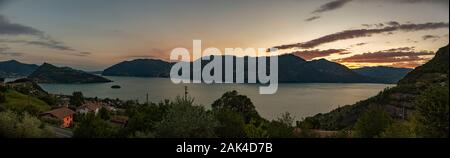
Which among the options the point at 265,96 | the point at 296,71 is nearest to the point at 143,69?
the point at 296,71

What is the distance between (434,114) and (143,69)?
535 feet

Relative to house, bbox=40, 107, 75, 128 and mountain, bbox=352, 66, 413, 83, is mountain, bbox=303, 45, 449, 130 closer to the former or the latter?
house, bbox=40, 107, 75, 128

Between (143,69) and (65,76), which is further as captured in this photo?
(143,69)

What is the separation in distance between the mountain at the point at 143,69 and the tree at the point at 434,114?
13575 cm

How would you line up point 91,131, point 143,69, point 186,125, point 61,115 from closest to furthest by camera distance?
point 186,125 < point 91,131 < point 61,115 < point 143,69

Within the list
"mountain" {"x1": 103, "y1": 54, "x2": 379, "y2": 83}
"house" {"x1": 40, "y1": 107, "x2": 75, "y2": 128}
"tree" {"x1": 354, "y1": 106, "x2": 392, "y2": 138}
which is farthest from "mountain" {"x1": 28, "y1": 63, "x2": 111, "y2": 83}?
"tree" {"x1": 354, "y1": 106, "x2": 392, "y2": 138}

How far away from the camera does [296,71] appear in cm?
15975

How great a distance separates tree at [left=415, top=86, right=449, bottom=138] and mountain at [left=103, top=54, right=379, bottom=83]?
13809cm

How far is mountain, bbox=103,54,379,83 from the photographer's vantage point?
157 metres

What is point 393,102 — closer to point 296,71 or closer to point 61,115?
point 61,115

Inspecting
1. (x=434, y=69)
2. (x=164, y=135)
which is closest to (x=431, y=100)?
(x=164, y=135)

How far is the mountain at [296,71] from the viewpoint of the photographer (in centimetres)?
15725

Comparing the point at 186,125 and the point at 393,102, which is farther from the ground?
the point at 186,125
